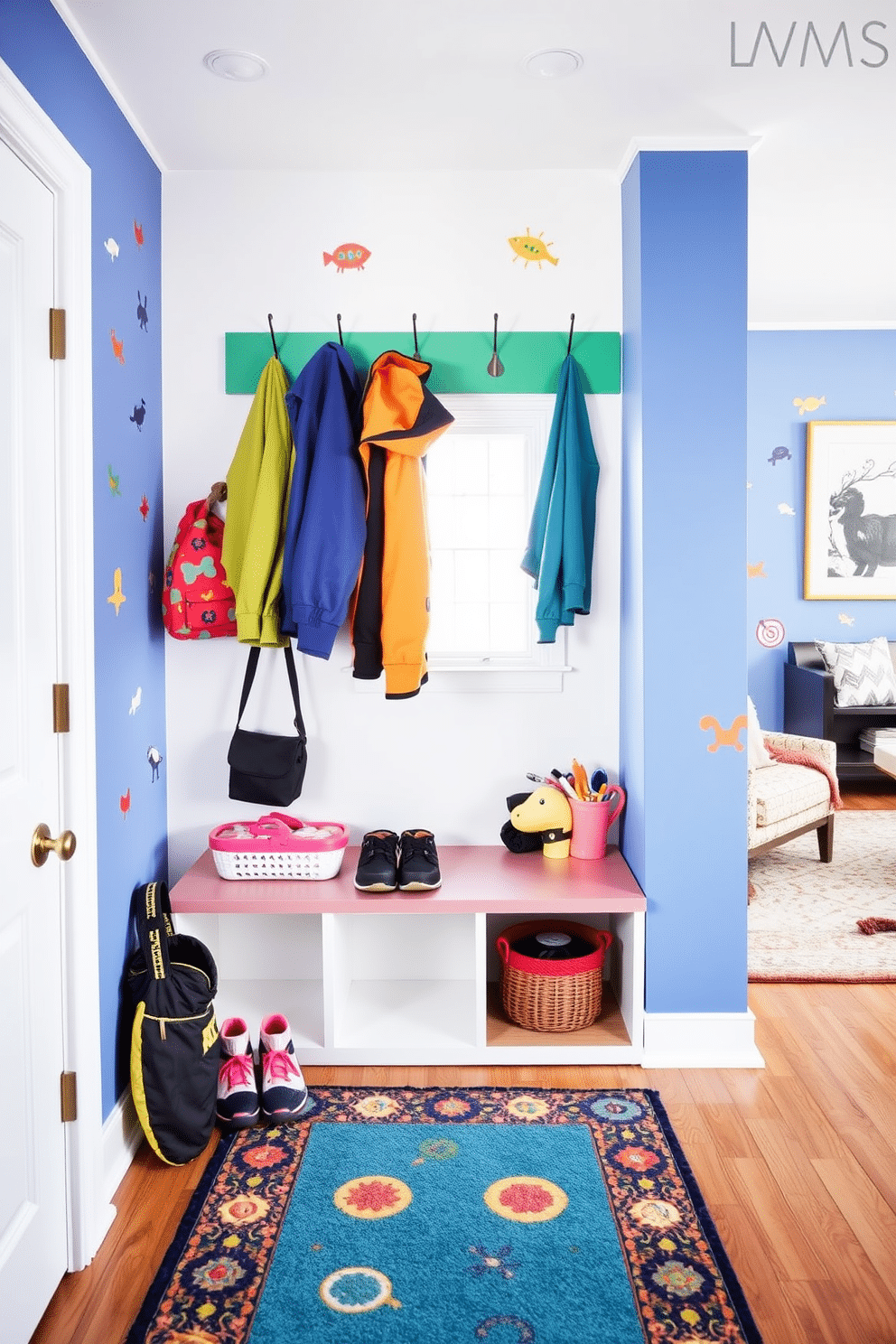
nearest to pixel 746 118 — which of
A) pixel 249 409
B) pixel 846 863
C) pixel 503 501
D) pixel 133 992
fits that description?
pixel 503 501

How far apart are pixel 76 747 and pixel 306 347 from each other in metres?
1.44

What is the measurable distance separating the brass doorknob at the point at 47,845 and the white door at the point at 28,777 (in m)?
0.01

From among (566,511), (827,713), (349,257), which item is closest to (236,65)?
(349,257)

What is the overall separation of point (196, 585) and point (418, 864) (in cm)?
95

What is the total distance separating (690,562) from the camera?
8.65 feet

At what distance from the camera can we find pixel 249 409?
283cm

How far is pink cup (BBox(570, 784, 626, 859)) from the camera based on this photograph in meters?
2.87

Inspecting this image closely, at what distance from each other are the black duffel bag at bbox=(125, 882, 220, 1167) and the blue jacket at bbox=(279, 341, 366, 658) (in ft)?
2.81

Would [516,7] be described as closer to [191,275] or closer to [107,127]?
[107,127]

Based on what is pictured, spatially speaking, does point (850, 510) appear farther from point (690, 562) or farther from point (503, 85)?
point (503, 85)

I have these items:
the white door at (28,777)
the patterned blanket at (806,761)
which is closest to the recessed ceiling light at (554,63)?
the white door at (28,777)

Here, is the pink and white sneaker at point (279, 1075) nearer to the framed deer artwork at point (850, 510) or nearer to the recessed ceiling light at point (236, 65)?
the recessed ceiling light at point (236, 65)

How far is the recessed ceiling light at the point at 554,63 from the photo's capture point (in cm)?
218

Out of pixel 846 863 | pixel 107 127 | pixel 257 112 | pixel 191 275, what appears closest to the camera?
pixel 107 127
